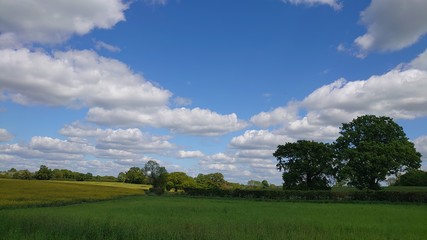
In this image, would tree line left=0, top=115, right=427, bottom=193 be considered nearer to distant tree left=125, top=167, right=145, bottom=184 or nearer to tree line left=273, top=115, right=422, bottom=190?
tree line left=273, top=115, right=422, bottom=190

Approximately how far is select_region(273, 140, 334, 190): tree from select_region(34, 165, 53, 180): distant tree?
259 ft

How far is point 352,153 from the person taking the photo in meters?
65.5

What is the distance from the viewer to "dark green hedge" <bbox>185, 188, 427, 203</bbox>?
5428cm

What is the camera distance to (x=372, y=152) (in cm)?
6338

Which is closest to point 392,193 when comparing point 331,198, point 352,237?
point 331,198

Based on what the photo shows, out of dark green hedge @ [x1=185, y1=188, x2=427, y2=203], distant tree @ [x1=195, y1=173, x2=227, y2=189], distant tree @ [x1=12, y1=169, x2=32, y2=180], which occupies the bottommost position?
dark green hedge @ [x1=185, y1=188, x2=427, y2=203]

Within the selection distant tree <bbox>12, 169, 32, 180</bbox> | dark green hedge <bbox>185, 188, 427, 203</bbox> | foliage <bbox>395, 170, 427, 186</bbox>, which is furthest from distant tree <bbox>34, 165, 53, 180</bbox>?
foliage <bbox>395, 170, 427, 186</bbox>

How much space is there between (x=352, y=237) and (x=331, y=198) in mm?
45067

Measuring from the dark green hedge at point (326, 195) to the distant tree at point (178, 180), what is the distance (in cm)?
4931

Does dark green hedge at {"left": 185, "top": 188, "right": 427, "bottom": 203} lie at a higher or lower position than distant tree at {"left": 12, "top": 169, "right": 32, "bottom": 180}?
lower

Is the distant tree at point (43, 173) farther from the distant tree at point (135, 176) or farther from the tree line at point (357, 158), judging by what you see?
the tree line at point (357, 158)

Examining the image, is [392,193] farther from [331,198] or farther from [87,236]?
[87,236]

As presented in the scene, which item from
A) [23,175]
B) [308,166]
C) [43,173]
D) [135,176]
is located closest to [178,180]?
[135,176]

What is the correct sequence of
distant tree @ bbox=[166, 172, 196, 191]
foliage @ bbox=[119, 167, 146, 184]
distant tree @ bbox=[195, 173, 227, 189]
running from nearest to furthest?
distant tree @ bbox=[166, 172, 196, 191] → distant tree @ bbox=[195, 173, 227, 189] → foliage @ bbox=[119, 167, 146, 184]
